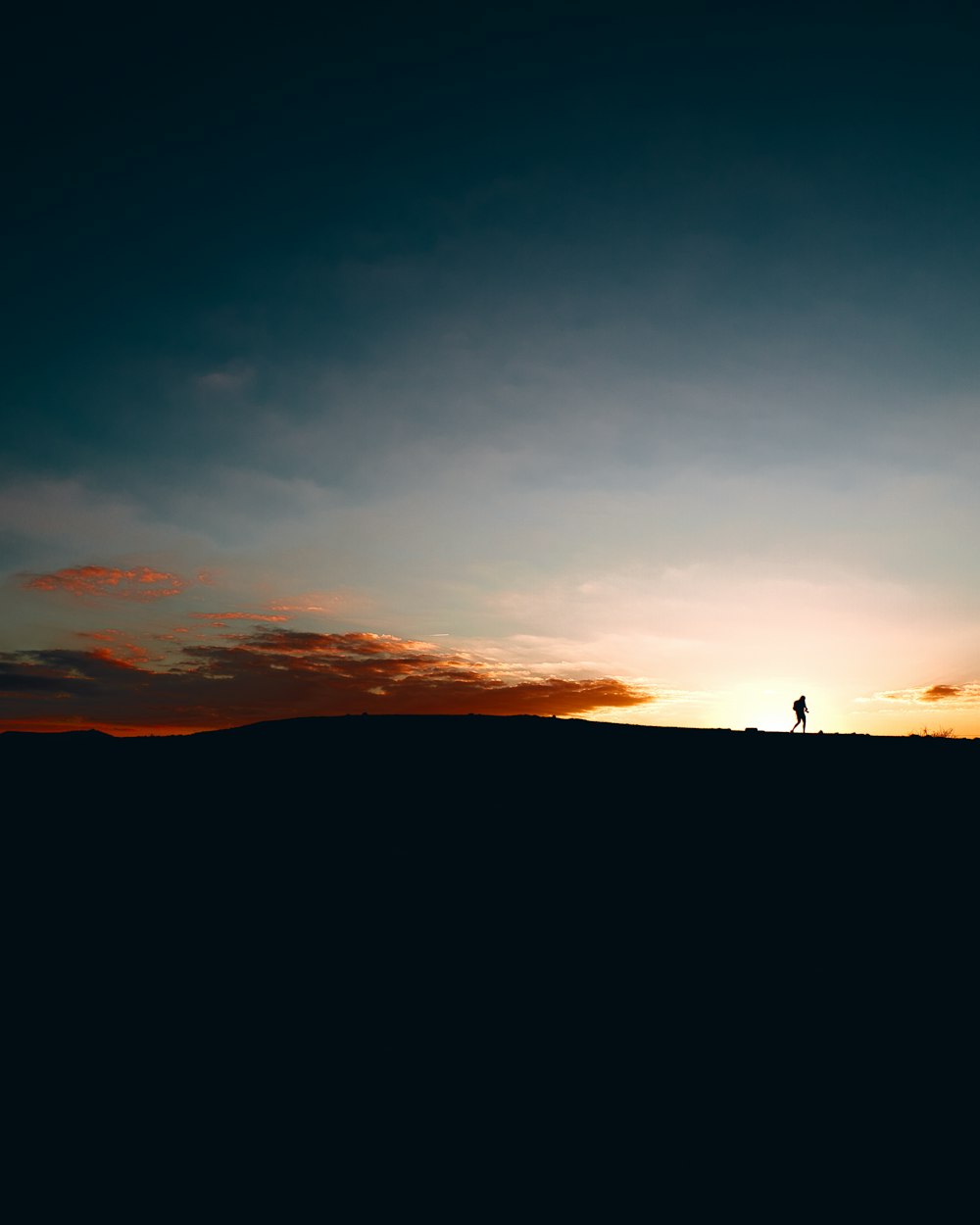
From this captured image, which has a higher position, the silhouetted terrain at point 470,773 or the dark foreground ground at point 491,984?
the silhouetted terrain at point 470,773

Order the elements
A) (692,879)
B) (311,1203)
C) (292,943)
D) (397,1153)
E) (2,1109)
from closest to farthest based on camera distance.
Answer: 1. (311,1203)
2. (397,1153)
3. (2,1109)
4. (292,943)
5. (692,879)

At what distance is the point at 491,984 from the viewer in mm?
8297

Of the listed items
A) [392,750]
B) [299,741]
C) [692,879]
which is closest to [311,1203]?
[692,879]

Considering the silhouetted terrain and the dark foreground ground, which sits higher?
the silhouetted terrain

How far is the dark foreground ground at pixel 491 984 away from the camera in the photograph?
6344 mm

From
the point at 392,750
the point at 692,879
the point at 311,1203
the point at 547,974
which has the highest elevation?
the point at 392,750

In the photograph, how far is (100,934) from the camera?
9.41 meters

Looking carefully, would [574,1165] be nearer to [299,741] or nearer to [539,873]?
[539,873]

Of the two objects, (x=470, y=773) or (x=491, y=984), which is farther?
(x=470, y=773)

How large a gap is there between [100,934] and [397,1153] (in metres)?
5.29

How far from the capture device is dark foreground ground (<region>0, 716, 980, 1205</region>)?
20.8 ft

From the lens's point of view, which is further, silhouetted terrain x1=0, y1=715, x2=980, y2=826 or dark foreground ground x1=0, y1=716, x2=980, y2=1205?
silhouetted terrain x1=0, y1=715, x2=980, y2=826

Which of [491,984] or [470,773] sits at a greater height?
[470,773]

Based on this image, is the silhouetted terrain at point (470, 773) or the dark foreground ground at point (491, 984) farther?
the silhouetted terrain at point (470, 773)
